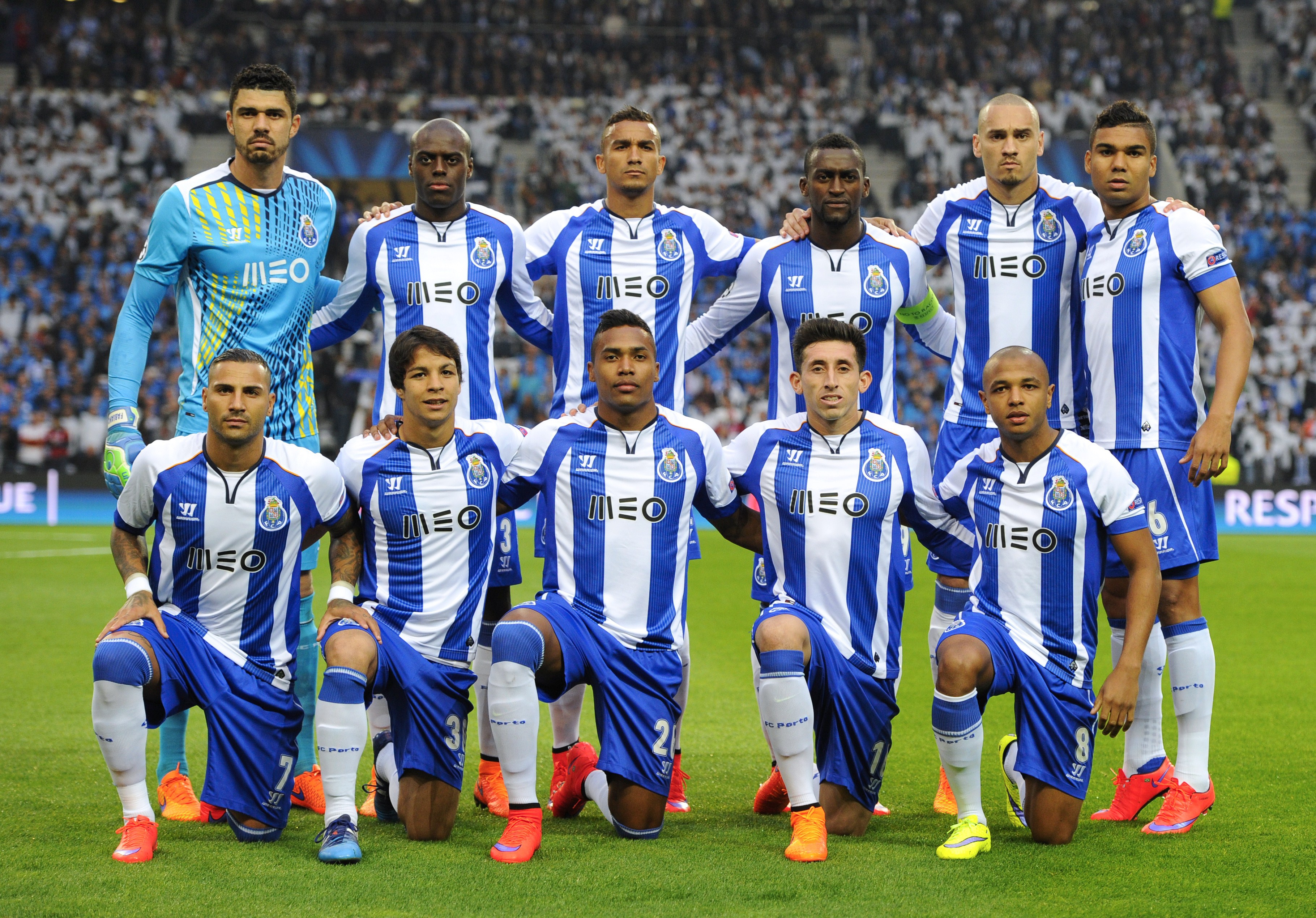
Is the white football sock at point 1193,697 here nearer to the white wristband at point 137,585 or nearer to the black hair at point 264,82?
the white wristband at point 137,585

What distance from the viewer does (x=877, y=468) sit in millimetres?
4719

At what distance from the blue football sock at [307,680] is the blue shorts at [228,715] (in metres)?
0.61

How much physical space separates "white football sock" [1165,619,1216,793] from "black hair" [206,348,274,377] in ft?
11.2

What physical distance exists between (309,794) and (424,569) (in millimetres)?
1087

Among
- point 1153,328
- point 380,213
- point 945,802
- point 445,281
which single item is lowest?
point 945,802

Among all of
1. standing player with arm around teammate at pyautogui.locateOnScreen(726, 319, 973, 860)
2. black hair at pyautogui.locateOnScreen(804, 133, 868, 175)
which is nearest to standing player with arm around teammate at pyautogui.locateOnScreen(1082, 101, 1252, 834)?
standing player with arm around teammate at pyautogui.locateOnScreen(726, 319, 973, 860)

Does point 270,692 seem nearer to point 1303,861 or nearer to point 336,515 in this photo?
point 336,515

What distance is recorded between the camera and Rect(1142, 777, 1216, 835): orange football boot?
4.56m

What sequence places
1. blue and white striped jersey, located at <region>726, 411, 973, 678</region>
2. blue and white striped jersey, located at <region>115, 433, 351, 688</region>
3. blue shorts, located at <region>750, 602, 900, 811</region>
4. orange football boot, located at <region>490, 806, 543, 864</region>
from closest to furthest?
orange football boot, located at <region>490, 806, 543, 864</region> → blue and white striped jersey, located at <region>115, 433, 351, 688</region> → blue shorts, located at <region>750, 602, 900, 811</region> → blue and white striped jersey, located at <region>726, 411, 973, 678</region>

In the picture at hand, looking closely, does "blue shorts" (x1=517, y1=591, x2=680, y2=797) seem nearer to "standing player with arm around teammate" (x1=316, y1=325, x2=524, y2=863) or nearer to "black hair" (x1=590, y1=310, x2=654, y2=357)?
"standing player with arm around teammate" (x1=316, y1=325, x2=524, y2=863)

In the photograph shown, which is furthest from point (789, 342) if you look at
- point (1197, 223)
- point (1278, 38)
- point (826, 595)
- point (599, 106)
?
point (1278, 38)

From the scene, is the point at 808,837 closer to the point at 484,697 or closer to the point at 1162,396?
the point at 484,697

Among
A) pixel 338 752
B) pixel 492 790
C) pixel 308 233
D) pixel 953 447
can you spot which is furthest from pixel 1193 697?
pixel 308 233

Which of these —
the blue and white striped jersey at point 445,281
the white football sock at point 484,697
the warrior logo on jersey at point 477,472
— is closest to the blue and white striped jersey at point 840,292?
the blue and white striped jersey at point 445,281
